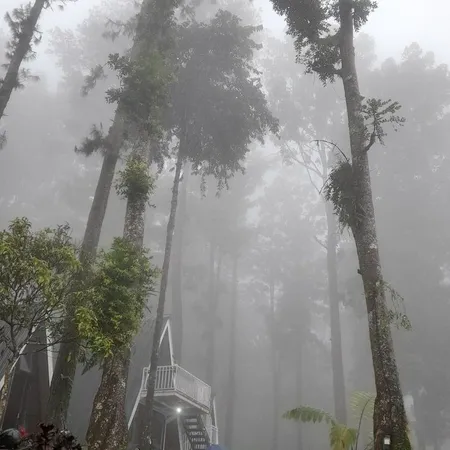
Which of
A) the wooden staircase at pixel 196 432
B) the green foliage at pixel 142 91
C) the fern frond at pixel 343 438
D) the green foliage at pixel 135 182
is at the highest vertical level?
the green foliage at pixel 142 91

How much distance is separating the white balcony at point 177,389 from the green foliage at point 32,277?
10.2 meters

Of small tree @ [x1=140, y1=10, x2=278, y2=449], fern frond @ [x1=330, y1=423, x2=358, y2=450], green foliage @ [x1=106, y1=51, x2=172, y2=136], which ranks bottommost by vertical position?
fern frond @ [x1=330, y1=423, x2=358, y2=450]

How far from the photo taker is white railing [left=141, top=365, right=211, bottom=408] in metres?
17.9

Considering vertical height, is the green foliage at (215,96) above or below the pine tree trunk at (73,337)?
above

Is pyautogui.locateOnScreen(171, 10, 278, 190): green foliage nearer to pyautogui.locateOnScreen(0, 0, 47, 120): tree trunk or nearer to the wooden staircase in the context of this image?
pyautogui.locateOnScreen(0, 0, 47, 120): tree trunk

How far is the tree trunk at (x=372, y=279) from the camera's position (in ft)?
22.9

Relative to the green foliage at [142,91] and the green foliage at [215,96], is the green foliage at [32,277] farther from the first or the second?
the green foliage at [215,96]

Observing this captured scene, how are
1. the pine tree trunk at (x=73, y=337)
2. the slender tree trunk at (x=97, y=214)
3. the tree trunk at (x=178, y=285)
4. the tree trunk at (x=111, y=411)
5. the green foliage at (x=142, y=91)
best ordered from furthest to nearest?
1. the tree trunk at (x=178, y=285)
2. the green foliage at (x=142, y=91)
3. the slender tree trunk at (x=97, y=214)
4. the pine tree trunk at (x=73, y=337)
5. the tree trunk at (x=111, y=411)

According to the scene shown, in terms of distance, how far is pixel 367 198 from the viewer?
9.28 meters

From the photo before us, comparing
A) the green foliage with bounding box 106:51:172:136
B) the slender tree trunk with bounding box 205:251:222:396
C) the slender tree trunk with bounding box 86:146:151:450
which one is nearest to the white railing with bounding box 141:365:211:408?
the slender tree trunk with bounding box 86:146:151:450

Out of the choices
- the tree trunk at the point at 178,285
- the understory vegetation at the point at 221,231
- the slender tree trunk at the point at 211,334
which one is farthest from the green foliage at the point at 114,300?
the slender tree trunk at the point at 211,334

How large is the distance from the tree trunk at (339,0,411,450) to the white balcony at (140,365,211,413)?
38.4 ft

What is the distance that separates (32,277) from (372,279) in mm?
6006

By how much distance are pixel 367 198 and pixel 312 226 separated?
3561 cm
